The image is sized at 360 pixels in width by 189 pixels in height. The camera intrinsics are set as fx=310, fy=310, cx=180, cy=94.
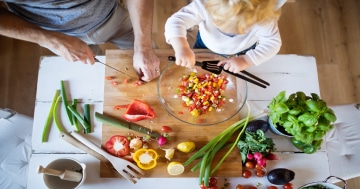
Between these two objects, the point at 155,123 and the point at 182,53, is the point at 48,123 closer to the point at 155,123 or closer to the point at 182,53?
the point at 155,123

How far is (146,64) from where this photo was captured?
1202 mm

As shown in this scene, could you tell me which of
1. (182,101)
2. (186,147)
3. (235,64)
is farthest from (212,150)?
(235,64)

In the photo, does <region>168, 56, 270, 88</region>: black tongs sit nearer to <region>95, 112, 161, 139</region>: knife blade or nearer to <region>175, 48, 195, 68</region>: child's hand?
<region>175, 48, 195, 68</region>: child's hand

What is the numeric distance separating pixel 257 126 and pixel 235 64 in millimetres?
245

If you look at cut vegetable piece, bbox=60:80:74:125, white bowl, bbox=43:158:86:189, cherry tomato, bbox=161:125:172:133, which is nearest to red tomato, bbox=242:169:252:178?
cherry tomato, bbox=161:125:172:133

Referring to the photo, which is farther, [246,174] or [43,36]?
[43,36]

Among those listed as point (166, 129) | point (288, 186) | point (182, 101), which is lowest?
point (288, 186)

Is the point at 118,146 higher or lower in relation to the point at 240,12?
lower

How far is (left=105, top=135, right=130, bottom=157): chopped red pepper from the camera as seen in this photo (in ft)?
3.76

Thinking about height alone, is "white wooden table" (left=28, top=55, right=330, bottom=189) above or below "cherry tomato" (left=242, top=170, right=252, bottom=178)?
above

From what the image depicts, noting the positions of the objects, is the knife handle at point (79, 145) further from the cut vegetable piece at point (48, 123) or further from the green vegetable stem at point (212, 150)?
the green vegetable stem at point (212, 150)

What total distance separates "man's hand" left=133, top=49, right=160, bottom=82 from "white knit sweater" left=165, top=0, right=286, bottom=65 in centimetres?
11

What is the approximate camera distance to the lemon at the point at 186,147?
114 centimetres

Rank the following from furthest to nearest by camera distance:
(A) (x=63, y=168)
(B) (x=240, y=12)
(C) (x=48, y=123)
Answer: (C) (x=48, y=123) < (A) (x=63, y=168) < (B) (x=240, y=12)
